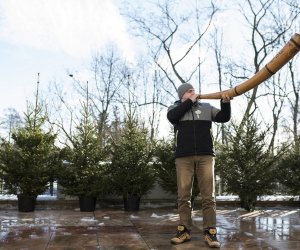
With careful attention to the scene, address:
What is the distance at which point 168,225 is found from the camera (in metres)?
6.75

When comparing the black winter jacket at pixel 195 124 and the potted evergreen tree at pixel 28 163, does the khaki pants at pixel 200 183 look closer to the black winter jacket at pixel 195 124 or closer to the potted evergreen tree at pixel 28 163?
the black winter jacket at pixel 195 124

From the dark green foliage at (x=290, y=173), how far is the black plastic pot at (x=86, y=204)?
3.98m

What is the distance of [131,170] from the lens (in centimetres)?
892

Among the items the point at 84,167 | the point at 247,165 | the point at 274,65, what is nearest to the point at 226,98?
the point at 274,65

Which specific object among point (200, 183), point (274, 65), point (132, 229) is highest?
point (274, 65)

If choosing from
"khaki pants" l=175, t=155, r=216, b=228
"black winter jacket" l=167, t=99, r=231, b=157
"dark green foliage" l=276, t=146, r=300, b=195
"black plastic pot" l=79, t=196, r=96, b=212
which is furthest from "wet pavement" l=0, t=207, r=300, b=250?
"black winter jacket" l=167, t=99, r=231, b=157

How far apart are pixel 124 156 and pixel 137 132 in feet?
2.11

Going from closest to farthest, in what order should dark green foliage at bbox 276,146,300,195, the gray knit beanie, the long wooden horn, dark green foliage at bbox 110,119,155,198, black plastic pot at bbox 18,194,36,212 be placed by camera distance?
the long wooden horn < the gray knit beanie < black plastic pot at bbox 18,194,36,212 < dark green foliage at bbox 110,119,155,198 < dark green foliage at bbox 276,146,300,195

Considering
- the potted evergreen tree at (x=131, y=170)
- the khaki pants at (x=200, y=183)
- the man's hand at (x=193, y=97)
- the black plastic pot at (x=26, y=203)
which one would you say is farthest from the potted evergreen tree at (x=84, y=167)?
the man's hand at (x=193, y=97)

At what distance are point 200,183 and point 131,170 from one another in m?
3.81

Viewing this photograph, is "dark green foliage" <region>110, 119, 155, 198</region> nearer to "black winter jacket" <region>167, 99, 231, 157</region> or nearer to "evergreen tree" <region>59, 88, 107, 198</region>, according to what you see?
"evergreen tree" <region>59, 88, 107, 198</region>

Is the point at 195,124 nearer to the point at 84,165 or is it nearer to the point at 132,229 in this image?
the point at 132,229

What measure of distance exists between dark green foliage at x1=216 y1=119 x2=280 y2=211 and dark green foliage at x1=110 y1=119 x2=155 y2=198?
149cm

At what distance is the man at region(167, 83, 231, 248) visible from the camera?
16.9ft
